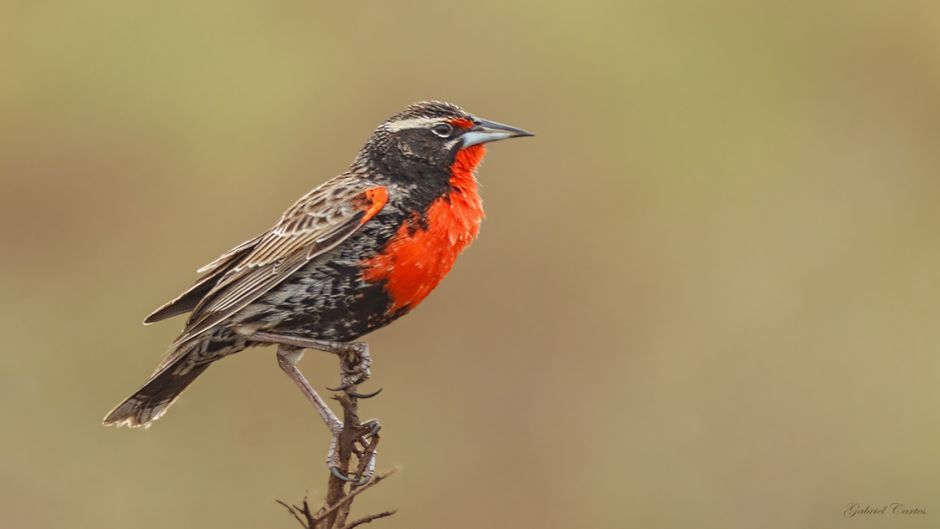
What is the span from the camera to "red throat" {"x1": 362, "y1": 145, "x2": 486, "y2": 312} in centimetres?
581

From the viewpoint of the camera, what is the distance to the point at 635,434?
10469 millimetres

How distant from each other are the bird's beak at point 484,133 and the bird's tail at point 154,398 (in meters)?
1.39

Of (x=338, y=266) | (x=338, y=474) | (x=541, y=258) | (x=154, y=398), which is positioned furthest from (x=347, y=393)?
(x=541, y=258)

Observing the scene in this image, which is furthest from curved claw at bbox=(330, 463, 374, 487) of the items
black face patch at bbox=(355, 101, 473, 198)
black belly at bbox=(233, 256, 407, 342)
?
black face patch at bbox=(355, 101, 473, 198)

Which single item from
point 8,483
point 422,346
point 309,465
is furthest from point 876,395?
point 8,483

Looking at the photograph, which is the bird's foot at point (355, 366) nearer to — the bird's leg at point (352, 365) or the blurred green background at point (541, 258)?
the bird's leg at point (352, 365)

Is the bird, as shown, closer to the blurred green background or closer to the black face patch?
the black face patch

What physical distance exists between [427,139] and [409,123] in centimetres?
13

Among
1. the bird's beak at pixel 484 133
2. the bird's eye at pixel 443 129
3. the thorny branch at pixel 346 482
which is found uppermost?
the bird's eye at pixel 443 129

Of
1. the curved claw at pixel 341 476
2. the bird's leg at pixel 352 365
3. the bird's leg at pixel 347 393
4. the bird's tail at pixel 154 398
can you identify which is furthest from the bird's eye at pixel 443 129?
the curved claw at pixel 341 476

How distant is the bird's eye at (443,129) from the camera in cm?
633

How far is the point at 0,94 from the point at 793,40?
6473 millimetres

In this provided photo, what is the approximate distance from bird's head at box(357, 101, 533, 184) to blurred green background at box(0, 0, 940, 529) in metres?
3.26

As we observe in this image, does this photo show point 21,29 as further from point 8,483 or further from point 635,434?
point 635,434
